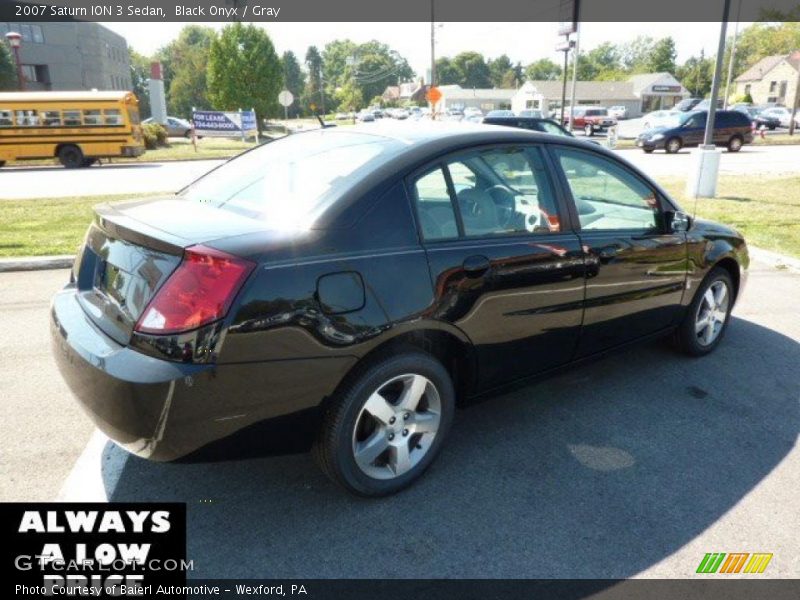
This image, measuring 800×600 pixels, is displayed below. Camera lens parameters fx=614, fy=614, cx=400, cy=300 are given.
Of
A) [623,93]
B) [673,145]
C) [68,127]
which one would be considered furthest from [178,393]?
[623,93]

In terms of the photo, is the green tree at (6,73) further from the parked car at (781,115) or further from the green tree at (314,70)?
the green tree at (314,70)

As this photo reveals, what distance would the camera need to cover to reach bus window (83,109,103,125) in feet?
71.6

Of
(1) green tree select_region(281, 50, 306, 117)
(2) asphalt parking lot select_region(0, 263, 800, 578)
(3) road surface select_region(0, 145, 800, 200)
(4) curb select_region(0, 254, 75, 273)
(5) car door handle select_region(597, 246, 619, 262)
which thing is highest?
(1) green tree select_region(281, 50, 306, 117)

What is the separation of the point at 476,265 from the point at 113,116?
2295 centimetres

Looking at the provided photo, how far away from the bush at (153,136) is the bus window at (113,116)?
847cm

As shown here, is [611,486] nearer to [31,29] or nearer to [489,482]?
[489,482]

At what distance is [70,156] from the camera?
22.0 metres

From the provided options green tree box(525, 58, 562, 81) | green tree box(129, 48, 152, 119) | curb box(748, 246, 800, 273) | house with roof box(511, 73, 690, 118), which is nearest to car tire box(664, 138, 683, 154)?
curb box(748, 246, 800, 273)

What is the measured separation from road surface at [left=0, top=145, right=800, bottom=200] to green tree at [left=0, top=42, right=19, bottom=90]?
94.1ft

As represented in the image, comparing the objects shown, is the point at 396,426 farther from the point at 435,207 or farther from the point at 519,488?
the point at 435,207

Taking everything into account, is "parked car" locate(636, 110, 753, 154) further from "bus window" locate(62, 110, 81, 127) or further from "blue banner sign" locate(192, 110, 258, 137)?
"bus window" locate(62, 110, 81, 127)

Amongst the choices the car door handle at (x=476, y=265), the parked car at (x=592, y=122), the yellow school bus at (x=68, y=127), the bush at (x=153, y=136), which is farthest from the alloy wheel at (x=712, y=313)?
the parked car at (x=592, y=122)

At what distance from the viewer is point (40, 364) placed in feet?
14.2

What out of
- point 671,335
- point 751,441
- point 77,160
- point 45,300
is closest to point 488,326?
point 751,441
